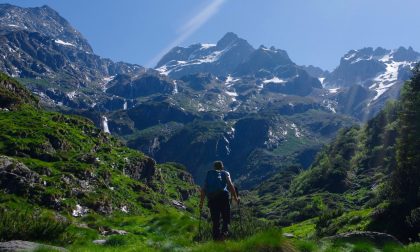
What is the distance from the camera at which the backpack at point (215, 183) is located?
792 inches

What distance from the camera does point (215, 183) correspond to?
2020 cm

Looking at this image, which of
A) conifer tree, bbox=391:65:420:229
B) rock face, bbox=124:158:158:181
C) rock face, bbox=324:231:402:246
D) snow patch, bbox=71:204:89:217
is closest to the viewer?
rock face, bbox=324:231:402:246

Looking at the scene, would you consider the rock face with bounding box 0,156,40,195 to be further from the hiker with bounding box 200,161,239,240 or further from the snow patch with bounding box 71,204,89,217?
the hiker with bounding box 200,161,239,240

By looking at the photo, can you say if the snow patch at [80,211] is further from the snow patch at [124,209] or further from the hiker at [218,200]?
the hiker at [218,200]

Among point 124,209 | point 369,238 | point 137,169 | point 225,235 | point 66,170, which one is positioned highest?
point 137,169

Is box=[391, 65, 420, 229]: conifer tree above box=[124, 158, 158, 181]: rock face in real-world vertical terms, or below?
below

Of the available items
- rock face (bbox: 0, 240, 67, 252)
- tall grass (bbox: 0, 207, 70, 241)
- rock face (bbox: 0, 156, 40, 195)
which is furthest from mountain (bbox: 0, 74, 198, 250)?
rock face (bbox: 0, 240, 67, 252)

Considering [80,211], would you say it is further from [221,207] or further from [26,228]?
[26,228]

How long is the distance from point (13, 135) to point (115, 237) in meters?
136

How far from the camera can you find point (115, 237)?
21188 millimetres

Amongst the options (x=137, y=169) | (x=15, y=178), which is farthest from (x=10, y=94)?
(x=15, y=178)

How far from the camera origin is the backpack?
2012cm

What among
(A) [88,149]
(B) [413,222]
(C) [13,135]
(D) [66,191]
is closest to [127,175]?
A: (A) [88,149]

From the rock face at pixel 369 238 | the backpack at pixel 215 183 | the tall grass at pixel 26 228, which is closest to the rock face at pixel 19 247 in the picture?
the tall grass at pixel 26 228
